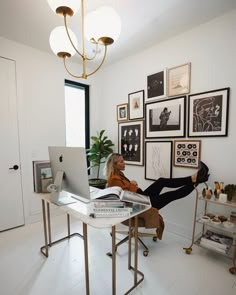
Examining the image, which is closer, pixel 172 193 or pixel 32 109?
pixel 172 193

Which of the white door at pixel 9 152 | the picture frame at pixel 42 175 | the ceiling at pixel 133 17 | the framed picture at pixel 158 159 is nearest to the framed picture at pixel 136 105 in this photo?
the framed picture at pixel 158 159

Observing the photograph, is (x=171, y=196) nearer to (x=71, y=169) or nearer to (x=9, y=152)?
(x=71, y=169)

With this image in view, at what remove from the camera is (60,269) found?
1.68m

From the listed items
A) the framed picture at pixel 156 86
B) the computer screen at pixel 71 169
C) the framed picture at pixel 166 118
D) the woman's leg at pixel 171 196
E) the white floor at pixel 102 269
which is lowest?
the white floor at pixel 102 269

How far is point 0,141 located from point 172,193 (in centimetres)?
234

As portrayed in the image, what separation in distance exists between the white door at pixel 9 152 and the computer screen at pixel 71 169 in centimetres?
117

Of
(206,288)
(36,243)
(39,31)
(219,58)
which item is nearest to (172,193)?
(206,288)

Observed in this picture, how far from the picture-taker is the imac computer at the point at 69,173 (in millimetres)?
1247

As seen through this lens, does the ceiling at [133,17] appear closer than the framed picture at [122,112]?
Yes

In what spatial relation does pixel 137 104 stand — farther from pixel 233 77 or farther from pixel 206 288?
pixel 206 288

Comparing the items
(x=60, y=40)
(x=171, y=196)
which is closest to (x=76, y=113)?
(x=60, y=40)

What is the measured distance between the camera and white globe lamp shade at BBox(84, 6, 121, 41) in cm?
124

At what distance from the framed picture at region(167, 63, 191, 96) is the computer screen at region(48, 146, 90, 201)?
165cm

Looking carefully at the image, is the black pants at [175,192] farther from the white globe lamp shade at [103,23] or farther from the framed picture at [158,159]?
the white globe lamp shade at [103,23]
